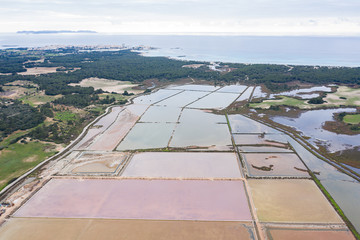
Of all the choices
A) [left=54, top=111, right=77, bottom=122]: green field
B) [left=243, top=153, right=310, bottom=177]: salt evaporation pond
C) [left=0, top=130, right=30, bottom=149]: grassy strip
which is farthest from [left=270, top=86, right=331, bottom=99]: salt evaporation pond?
[left=0, top=130, right=30, bottom=149]: grassy strip

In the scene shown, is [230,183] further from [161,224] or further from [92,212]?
[92,212]

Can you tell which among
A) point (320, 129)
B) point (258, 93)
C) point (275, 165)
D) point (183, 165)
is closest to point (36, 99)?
point (183, 165)

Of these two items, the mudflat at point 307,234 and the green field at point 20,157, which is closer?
the mudflat at point 307,234

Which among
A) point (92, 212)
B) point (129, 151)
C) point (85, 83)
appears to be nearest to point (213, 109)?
point (129, 151)

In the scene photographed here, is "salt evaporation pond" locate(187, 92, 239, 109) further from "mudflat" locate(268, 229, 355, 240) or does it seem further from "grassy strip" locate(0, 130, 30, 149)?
"mudflat" locate(268, 229, 355, 240)

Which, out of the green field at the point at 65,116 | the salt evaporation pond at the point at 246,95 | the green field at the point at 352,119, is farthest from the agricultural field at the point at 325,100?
the green field at the point at 65,116

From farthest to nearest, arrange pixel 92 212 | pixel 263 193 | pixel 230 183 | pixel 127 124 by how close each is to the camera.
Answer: pixel 127 124 < pixel 230 183 < pixel 263 193 < pixel 92 212

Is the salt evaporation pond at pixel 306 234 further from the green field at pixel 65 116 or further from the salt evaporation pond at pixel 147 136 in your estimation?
the green field at pixel 65 116

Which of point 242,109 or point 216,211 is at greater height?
point 242,109
